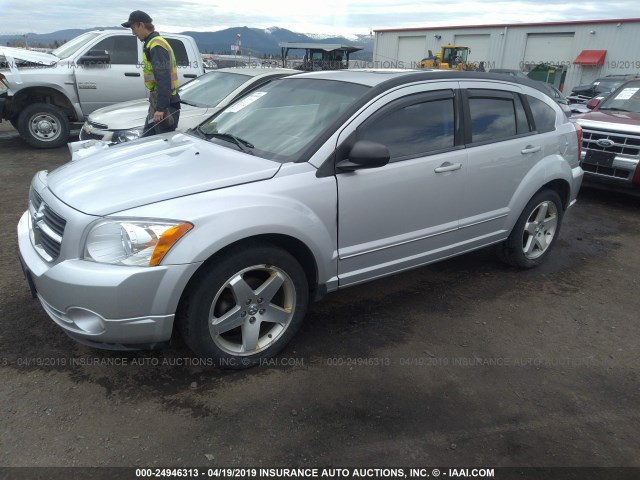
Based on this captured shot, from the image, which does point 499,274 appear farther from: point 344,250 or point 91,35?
point 91,35

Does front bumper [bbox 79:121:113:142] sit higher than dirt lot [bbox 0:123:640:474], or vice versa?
front bumper [bbox 79:121:113:142]

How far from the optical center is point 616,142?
6.48 m

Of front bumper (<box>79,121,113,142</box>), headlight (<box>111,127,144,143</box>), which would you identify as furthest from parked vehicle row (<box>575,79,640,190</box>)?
front bumper (<box>79,121,113,142</box>)

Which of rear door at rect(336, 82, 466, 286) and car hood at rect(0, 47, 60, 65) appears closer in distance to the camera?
rear door at rect(336, 82, 466, 286)

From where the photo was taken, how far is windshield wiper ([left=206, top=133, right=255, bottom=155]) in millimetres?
3263

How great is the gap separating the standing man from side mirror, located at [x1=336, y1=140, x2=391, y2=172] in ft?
11.1

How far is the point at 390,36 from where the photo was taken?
41.9 meters

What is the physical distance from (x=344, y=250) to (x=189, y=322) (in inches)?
41.0

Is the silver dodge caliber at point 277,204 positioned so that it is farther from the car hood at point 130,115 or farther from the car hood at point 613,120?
the car hood at point 613,120

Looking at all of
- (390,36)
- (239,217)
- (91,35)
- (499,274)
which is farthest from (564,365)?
(390,36)

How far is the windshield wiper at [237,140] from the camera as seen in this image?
3.26 metres

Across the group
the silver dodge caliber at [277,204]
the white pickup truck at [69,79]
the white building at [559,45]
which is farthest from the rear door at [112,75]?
the white building at [559,45]

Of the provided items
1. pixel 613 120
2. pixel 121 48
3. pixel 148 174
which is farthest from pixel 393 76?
pixel 121 48

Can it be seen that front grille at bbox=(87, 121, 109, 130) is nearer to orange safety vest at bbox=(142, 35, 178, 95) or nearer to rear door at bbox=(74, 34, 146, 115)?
orange safety vest at bbox=(142, 35, 178, 95)
